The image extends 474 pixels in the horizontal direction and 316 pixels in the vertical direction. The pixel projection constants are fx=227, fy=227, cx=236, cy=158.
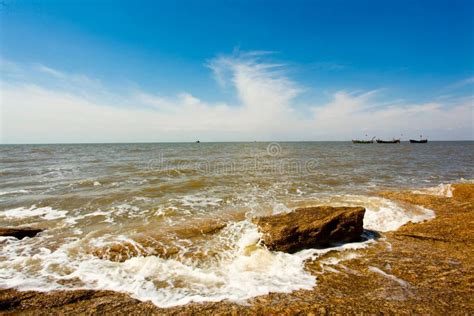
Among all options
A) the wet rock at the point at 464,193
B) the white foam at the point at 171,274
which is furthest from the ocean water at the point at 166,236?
the wet rock at the point at 464,193

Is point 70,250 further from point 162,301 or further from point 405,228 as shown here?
point 405,228

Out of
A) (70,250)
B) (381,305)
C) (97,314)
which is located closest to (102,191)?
(70,250)

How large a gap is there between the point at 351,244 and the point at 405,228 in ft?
8.76

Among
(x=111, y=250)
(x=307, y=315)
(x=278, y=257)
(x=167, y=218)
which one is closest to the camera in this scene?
(x=307, y=315)


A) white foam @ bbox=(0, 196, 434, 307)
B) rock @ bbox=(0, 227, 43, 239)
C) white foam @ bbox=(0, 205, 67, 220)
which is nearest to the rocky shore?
white foam @ bbox=(0, 196, 434, 307)

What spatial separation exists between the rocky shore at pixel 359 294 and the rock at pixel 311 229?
673 mm

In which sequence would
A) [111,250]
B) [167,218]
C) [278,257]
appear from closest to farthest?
[278,257] → [111,250] → [167,218]

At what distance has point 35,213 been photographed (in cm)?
1097

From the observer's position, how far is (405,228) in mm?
8055

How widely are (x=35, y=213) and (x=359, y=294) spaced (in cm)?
1376

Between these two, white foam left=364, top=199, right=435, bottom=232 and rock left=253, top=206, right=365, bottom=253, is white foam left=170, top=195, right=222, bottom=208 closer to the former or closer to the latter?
rock left=253, top=206, right=365, bottom=253

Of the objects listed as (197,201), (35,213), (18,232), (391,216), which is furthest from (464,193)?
(35,213)

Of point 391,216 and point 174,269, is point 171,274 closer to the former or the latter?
point 174,269

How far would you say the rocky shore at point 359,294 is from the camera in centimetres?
412
